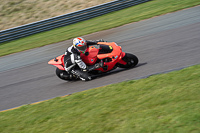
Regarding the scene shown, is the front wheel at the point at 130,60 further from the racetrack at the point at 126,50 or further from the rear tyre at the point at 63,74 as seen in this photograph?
the rear tyre at the point at 63,74

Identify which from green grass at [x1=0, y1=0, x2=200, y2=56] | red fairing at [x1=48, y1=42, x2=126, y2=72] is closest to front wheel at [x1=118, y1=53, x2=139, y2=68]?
red fairing at [x1=48, y1=42, x2=126, y2=72]

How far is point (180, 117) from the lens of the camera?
5.30m

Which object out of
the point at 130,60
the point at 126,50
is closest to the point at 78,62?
the point at 130,60

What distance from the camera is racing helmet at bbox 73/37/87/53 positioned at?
8.95 m

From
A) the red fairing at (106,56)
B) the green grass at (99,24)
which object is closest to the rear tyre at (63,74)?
the red fairing at (106,56)

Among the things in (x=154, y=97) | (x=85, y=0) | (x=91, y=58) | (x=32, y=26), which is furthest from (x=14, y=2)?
(x=154, y=97)

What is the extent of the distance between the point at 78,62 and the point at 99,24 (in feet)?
27.8

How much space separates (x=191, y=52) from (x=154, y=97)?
3.93 m

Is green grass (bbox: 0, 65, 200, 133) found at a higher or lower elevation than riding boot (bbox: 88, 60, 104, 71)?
lower

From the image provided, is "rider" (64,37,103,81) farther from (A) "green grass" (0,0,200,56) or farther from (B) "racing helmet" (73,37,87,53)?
(A) "green grass" (0,0,200,56)

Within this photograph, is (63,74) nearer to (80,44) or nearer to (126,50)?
(80,44)

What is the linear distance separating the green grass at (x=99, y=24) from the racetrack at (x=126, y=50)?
33.9 inches

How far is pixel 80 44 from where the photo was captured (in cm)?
895

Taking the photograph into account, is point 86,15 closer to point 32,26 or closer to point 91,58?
point 32,26
